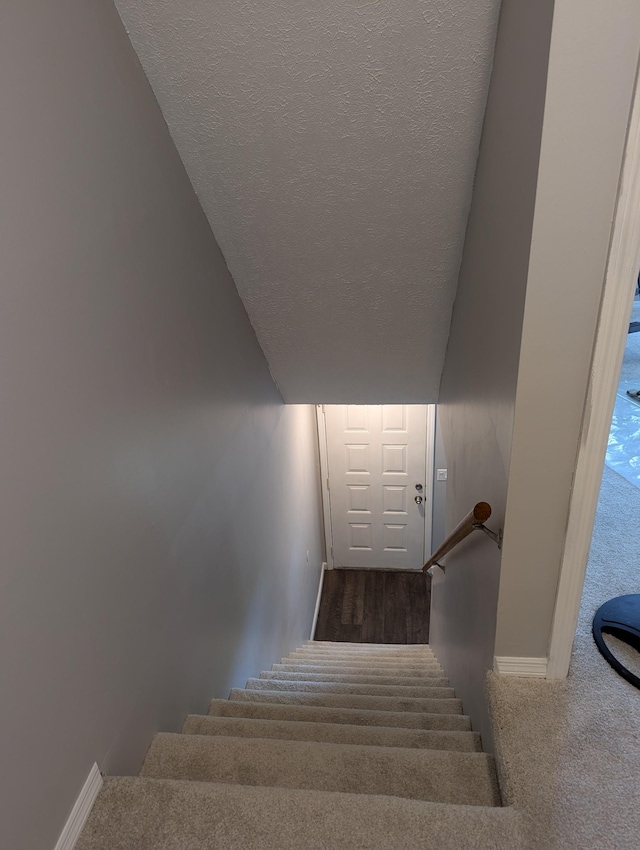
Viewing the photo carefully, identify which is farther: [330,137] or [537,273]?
[330,137]

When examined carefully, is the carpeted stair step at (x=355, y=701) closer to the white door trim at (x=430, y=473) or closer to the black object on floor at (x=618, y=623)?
the black object on floor at (x=618, y=623)

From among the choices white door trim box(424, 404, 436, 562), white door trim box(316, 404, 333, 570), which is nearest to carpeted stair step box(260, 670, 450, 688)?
white door trim box(424, 404, 436, 562)

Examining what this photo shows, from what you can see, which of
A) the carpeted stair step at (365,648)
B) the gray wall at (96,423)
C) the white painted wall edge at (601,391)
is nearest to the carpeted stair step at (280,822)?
the gray wall at (96,423)

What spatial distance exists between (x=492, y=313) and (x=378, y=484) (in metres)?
4.04

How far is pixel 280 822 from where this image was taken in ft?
4.25

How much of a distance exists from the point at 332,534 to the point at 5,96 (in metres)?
5.27

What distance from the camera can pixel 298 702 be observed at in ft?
7.77

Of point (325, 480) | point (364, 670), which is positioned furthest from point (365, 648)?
point (325, 480)

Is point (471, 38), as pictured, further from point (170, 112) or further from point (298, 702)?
point (298, 702)

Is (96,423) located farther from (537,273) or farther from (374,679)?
(374,679)

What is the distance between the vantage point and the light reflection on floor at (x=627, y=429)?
9.46 ft

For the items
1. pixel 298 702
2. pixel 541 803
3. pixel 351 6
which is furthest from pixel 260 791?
pixel 351 6

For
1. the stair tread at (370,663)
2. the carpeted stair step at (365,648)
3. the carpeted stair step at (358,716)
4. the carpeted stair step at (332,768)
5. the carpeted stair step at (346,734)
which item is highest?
the carpeted stair step at (332,768)

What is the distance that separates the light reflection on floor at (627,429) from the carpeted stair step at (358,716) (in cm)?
138
